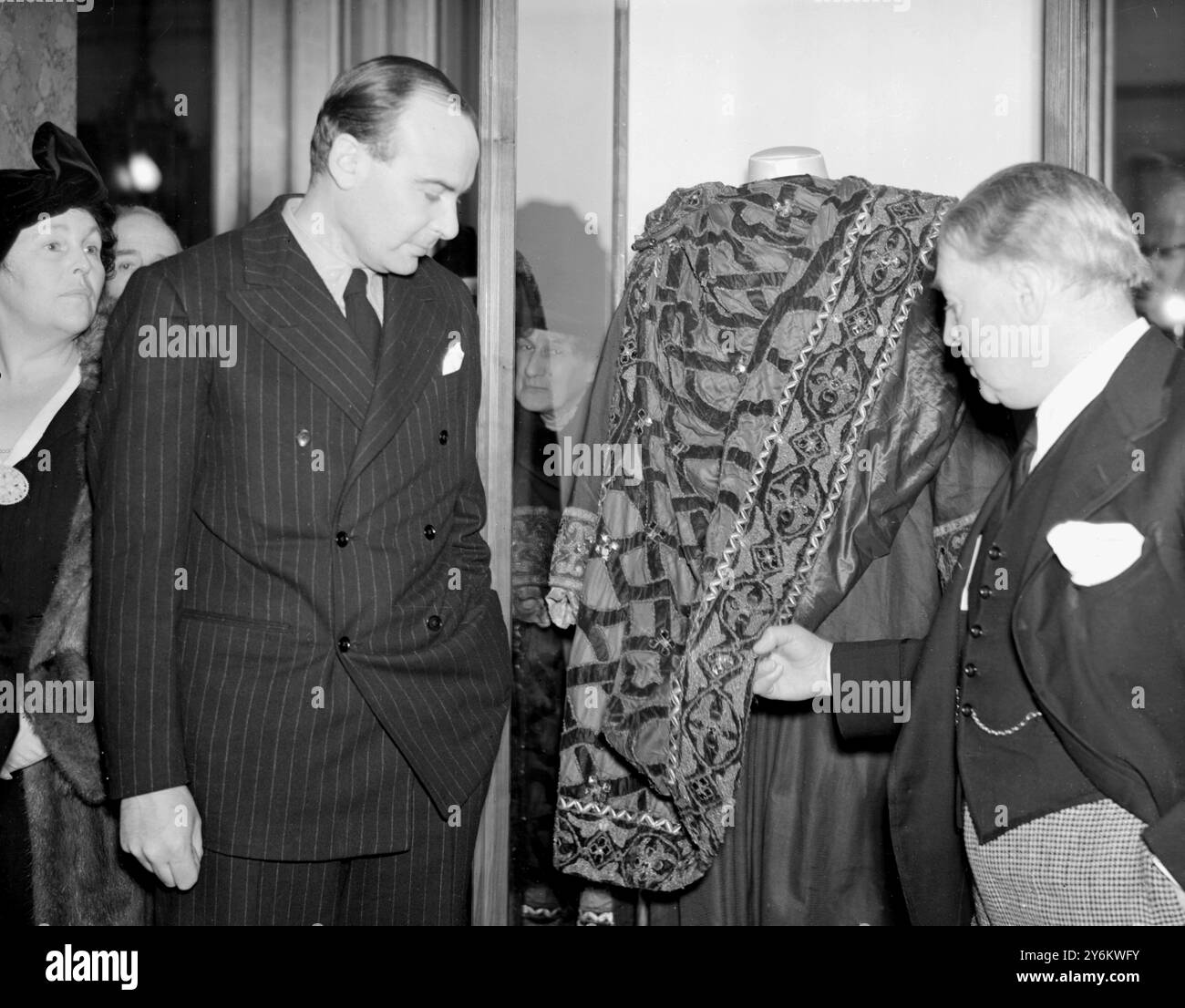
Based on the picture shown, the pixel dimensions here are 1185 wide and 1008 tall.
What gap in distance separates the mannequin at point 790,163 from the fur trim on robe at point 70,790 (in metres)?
1.27

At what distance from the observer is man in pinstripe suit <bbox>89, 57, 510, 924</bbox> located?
1731 millimetres

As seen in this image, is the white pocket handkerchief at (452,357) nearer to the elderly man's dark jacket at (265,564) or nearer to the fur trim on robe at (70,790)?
the elderly man's dark jacket at (265,564)

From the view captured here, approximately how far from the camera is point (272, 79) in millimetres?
2328

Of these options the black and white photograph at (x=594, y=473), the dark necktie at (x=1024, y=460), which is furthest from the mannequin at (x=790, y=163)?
the dark necktie at (x=1024, y=460)

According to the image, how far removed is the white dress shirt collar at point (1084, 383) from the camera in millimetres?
1603

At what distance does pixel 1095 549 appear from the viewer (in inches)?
59.9

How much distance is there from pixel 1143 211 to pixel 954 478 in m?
0.62

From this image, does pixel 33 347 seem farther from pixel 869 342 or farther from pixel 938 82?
pixel 938 82

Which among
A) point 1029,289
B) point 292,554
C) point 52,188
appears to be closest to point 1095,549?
point 1029,289

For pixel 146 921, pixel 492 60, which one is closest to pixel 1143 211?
pixel 492 60

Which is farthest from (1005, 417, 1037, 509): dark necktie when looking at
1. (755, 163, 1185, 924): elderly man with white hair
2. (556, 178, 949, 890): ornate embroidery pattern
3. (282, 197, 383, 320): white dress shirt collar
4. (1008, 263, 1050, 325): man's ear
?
(282, 197, 383, 320): white dress shirt collar

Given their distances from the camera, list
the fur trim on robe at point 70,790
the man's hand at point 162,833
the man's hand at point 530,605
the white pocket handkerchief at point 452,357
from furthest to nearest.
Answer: the man's hand at point 530,605 < the fur trim on robe at point 70,790 < the white pocket handkerchief at point 452,357 < the man's hand at point 162,833

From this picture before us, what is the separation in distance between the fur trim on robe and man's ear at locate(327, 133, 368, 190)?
0.73 m

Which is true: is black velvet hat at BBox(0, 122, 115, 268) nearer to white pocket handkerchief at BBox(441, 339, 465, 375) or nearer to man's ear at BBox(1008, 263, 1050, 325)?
white pocket handkerchief at BBox(441, 339, 465, 375)
